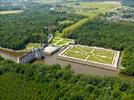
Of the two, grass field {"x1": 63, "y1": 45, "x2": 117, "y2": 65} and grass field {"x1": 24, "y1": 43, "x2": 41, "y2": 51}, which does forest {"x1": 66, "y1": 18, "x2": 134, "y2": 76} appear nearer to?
grass field {"x1": 63, "y1": 45, "x2": 117, "y2": 65}

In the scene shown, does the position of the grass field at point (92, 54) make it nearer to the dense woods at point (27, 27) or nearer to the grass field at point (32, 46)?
the grass field at point (32, 46)

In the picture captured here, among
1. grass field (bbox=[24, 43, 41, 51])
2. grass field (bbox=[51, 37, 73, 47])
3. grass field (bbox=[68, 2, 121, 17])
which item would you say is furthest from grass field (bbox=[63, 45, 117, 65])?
grass field (bbox=[68, 2, 121, 17])

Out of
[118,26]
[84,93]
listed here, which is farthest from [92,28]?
[84,93]

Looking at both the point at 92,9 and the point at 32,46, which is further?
the point at 92,9

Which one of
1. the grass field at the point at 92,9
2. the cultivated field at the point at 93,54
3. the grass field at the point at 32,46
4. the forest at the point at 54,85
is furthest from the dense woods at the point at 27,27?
the forest at the point at 54,85

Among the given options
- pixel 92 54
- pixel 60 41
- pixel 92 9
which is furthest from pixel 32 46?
pixel 92 9

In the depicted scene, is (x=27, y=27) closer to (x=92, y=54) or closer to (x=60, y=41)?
(x=60, y=41)
